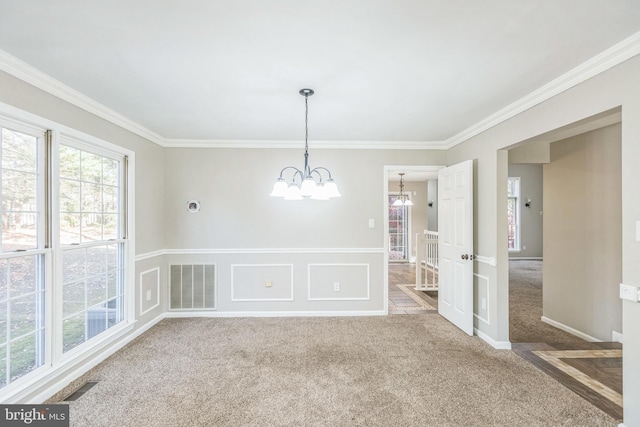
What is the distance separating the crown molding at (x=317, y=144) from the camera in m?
4.14

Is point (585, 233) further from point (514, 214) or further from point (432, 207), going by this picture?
point (514, 214)

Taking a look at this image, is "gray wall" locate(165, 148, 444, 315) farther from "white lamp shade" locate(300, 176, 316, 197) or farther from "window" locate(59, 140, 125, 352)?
"white lamp shade" locate(300, 176, 316, 197)

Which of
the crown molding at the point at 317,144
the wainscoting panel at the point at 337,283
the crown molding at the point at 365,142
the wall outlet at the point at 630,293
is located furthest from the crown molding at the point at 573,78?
the wainscoting panel at the point at 337,283

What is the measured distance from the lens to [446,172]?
4.03 m

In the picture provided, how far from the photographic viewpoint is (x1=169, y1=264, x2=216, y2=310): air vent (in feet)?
13.7

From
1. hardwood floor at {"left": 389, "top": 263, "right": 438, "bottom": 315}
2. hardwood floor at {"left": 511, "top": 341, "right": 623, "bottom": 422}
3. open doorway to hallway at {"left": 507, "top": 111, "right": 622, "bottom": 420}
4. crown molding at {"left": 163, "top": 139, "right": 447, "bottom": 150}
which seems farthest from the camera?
hardwood floor at {"left": 389, "top": 263, "right": 438, "bottom": 315}

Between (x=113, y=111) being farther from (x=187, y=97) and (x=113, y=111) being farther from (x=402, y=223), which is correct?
(x=402, y=223)

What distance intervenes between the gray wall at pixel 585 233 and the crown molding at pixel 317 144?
1.59m

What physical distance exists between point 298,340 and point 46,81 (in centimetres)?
329

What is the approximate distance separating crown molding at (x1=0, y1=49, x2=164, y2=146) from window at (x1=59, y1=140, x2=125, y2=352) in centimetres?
38

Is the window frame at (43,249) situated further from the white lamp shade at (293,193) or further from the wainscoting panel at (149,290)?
the white lamp shade at (293,193)

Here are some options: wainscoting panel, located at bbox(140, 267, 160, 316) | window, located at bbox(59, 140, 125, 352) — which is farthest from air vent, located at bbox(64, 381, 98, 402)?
wainscoting panel, located at bbox(140, 267, 160, 316)

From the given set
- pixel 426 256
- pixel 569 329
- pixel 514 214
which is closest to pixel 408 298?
pixel 426 256

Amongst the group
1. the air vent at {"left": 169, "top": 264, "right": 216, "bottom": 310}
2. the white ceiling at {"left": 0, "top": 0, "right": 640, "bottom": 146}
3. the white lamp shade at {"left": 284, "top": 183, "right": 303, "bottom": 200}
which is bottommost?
the air vent at {"left": 169, "top": 264, "right": 216, "bottom": 310}
